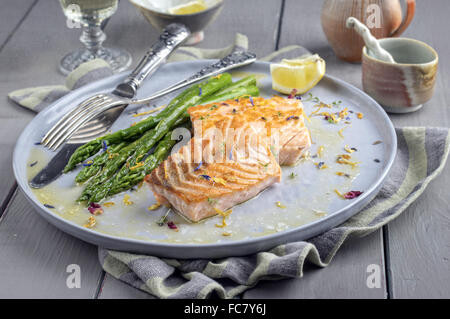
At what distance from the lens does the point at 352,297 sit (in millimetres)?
3281

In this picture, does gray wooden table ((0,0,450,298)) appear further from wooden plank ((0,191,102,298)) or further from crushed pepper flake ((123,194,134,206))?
crushed pepper flake ((123,194,134,206))

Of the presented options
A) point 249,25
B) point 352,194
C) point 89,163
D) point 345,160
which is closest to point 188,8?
point 249,25

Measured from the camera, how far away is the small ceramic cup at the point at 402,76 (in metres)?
4.75

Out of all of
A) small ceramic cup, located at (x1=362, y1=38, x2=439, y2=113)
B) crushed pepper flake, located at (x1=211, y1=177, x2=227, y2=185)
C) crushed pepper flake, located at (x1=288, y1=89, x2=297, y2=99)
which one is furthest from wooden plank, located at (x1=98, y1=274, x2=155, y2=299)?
small ceramic cup, located at (x1=362, y1=38, x2=439, y2=113)

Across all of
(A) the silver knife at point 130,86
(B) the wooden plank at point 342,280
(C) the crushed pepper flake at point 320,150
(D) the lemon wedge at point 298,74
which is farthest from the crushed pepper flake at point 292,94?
(B) the wooden plank at point 342,280

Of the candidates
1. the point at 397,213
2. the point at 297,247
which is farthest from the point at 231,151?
the point at 397,213

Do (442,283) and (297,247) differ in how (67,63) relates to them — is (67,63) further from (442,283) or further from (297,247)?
(442,283)

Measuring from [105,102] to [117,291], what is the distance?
1838mm

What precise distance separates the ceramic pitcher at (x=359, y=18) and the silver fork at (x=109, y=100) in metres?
1.38

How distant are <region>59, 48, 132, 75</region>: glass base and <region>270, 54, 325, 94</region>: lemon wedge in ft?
5.60

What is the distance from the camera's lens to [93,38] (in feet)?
19.7

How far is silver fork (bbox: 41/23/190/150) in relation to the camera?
449cm

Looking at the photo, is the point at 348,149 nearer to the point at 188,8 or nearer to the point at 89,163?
the point at 89,163

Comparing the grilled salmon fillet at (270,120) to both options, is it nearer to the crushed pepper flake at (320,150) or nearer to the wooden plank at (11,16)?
the crushed pepper flake at (320,150)
